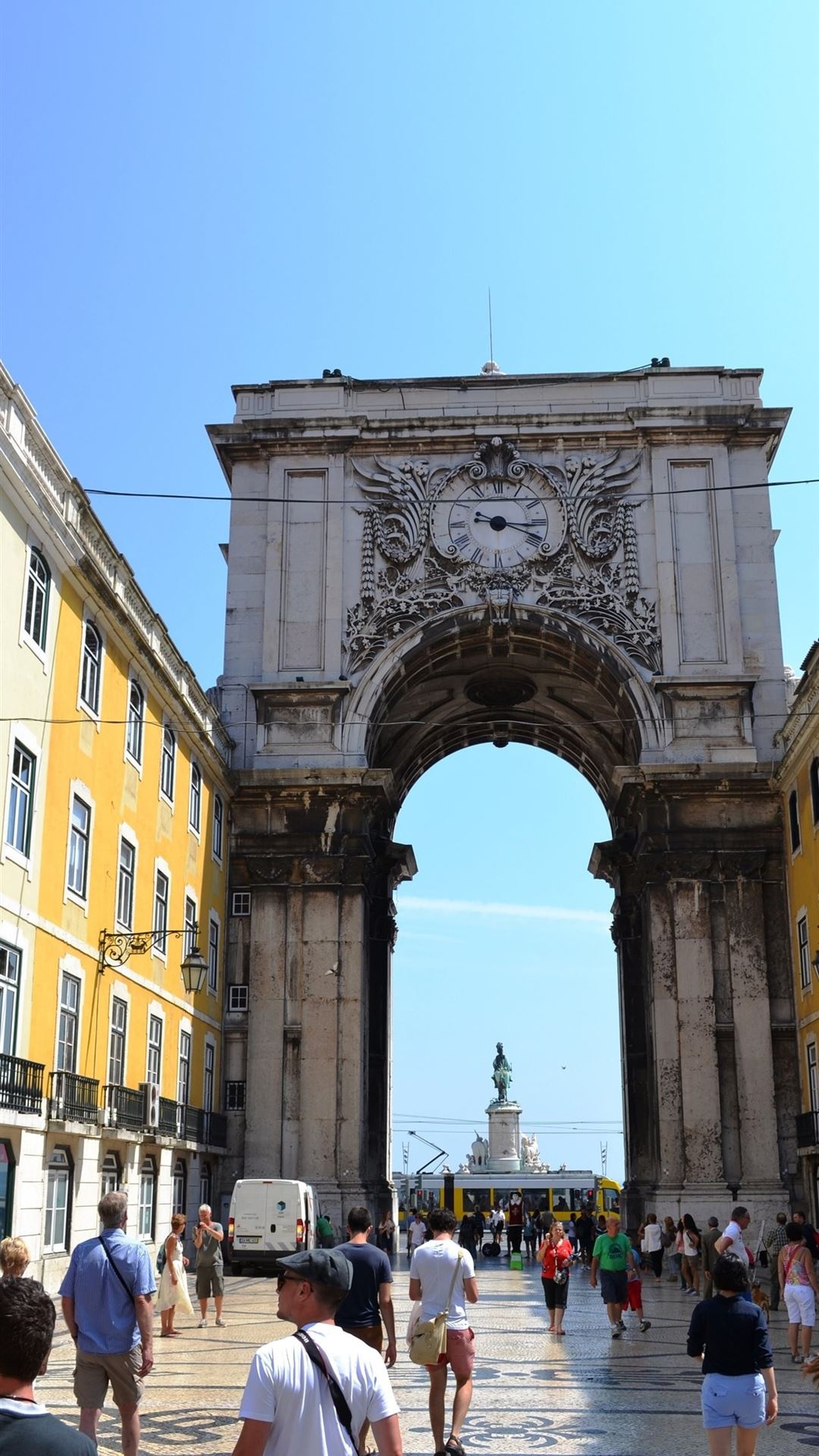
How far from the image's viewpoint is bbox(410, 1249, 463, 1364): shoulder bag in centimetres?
1013

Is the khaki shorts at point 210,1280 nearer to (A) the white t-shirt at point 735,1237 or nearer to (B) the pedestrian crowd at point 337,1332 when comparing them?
(B) the pedestrian crowd at point 337,1332

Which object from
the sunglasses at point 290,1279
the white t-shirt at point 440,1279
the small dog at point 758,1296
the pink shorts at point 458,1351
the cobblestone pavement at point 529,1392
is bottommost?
the cobblestone pavement at point 529,1392

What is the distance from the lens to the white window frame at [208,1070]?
113 ft

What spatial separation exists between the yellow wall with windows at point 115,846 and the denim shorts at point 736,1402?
14336 mm

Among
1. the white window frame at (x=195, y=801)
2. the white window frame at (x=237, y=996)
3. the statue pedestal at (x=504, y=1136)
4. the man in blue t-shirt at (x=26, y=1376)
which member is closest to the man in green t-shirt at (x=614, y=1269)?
the white window frame at (x=195, y=801)

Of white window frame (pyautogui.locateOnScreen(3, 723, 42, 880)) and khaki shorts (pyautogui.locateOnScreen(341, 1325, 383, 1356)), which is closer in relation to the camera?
khaki shorts (pyautogui.locateOnScreen(341, 1325, 383, 1356))

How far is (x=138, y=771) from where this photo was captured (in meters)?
27.8

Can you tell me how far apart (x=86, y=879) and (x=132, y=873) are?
3.12m

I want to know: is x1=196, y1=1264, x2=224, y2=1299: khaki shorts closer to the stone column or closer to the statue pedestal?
the stone column

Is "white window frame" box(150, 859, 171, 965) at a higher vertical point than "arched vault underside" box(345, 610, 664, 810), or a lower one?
lower

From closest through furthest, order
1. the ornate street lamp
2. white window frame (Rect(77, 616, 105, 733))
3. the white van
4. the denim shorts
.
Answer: the denim shorts < white window frame (Rect(77, 616, 105, 733)) < the ornate street lamp < the white van

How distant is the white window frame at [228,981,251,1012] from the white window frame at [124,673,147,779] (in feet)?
34.8

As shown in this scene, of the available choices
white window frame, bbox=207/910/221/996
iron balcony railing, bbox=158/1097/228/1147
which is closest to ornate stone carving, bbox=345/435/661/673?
white window frame, bbox=207/910/221/996

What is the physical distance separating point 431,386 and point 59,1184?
1003 inches
